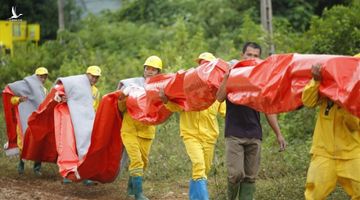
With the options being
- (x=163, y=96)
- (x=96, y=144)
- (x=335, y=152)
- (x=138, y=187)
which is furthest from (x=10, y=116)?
(x=335, y=152)

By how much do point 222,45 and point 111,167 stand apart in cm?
1051

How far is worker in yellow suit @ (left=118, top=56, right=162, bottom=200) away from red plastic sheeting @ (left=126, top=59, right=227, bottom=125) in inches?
10.4

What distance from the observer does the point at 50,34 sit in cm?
2758

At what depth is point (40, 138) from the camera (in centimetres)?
1130

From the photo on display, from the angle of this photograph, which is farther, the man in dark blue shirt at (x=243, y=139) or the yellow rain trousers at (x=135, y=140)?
the yellow rain trousers at (x=135, y=140)

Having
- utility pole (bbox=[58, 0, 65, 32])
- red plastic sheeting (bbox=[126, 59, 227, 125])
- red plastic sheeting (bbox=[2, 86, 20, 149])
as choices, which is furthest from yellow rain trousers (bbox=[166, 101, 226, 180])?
utility pole (bbox=[58, 0, 65, 32])

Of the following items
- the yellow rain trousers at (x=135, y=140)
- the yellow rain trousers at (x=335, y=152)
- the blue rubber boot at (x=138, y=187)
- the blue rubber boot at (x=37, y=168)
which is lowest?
the blue rubber boot at (x=37, y=168)

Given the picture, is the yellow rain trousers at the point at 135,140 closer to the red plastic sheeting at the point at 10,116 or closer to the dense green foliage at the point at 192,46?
the dense green foliage at the point at 192,46

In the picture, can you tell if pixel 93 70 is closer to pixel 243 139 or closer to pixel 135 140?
pixel 135 140

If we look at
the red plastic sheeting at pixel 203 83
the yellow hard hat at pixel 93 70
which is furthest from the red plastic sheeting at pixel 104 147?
the red plastic sheeting at pixel 203 83

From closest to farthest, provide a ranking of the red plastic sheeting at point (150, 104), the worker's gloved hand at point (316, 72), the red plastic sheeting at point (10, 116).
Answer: the worker's gloved hand at point (316, 72)
the red plastic sheeting at point (150, 104)
the red plastic sheeting at point (10, 116)

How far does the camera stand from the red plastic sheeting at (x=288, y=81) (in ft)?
17.7

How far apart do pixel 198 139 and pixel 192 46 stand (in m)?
11.5

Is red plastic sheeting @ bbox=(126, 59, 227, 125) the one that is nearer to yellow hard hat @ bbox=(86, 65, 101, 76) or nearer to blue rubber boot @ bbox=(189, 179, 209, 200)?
blue rubber boot @ bbox=(189, 179, 209, 200)
